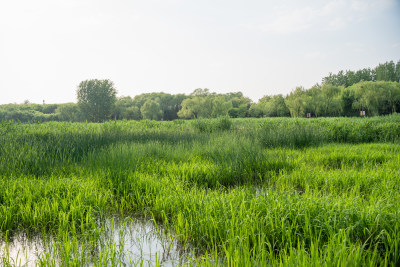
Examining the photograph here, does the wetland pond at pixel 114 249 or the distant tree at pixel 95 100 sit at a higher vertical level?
the distant tree at pixel 95 100

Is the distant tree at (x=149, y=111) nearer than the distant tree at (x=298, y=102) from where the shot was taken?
No

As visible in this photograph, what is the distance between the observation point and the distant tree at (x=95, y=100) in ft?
181

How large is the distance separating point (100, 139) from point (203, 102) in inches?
2264

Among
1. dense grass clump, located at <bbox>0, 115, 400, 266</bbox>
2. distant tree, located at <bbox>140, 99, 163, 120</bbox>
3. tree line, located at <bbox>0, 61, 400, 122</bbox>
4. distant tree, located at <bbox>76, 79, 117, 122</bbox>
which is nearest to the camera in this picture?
dense grass clump, located at <bbox>0, 115, 400, 266</bbox>

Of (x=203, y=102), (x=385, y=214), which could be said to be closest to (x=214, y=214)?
(x=385, y=214)

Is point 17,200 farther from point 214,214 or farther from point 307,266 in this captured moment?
point 307,266

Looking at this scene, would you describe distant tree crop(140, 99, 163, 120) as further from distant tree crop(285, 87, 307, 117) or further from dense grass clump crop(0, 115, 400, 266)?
dense grass clump crop(0, 115, 400, 266)

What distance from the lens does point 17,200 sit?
10.9 ft

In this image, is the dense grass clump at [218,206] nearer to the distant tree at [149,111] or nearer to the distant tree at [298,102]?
the distant tree at [298,102]

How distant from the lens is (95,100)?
55.2m

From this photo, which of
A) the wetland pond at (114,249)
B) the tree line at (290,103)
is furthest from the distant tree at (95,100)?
the wetland pond at (114,249)

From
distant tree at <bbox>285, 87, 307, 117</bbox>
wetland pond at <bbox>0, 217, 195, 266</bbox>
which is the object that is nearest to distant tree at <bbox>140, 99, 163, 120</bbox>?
distant tree at <bbox>285, 87, 307, 117</bbox>

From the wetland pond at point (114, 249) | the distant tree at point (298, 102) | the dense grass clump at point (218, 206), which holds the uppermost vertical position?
the distant tree at point (298, 102)

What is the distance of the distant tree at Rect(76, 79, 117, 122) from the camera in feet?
181
